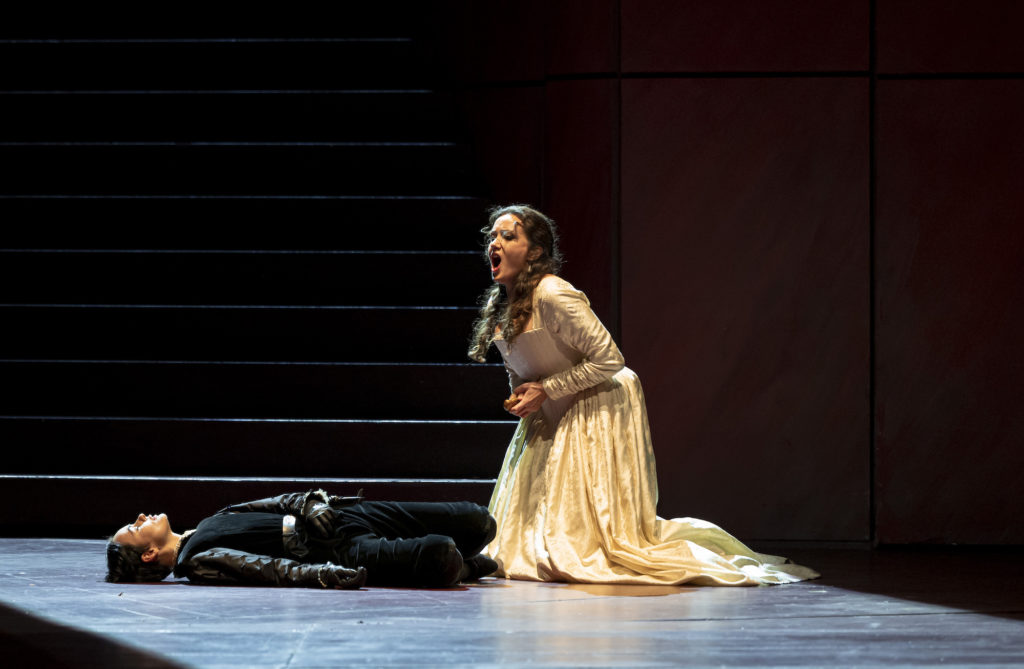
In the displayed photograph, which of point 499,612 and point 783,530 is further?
point 783,530

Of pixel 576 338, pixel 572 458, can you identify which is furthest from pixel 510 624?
pixel 576 338

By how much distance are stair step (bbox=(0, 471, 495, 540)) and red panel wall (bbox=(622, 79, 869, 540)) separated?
1.11 metres

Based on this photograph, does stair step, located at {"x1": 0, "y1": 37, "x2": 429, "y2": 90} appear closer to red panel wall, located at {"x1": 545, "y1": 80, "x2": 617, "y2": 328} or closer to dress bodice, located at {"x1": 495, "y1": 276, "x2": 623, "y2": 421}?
red panel wall, located at {"x1": 545, "y1": 80, "x2": 617, "y2": 328}

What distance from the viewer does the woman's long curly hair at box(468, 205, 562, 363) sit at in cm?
460

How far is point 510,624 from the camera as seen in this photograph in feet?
11.4

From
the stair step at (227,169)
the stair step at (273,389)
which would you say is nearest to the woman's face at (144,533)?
the stair step at (273,389)

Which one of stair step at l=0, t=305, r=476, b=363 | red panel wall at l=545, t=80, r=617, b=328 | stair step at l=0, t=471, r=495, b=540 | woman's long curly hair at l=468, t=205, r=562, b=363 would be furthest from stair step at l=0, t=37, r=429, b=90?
woman's long curly hair at l=468, t=205, r=562, b=363

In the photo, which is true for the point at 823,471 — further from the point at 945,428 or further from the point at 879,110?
the point at 879,110

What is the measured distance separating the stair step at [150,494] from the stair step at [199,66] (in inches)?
119

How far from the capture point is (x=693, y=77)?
600cm

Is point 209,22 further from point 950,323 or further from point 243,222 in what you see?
point 950,323

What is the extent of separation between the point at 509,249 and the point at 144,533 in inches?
65.6

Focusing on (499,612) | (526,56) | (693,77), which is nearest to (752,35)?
(693,77)

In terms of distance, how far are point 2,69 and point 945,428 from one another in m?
5.97
